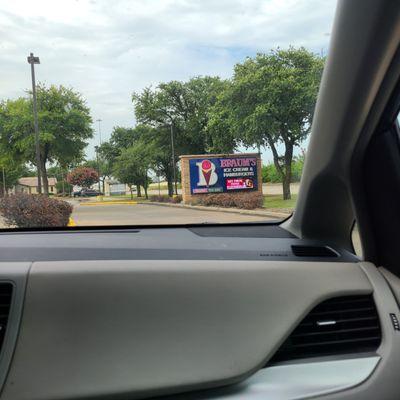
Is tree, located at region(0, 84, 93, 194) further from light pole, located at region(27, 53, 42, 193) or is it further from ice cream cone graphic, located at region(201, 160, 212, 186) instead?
ice cream cone graphic, located at region(201, 160, 212, 186)

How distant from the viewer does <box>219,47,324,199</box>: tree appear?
2.67 meters

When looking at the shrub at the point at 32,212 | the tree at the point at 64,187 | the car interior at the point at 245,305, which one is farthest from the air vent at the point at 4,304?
the tree at the point at 64,187

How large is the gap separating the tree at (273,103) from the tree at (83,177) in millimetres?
954

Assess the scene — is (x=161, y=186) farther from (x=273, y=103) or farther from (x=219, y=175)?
(x=273, y=103)

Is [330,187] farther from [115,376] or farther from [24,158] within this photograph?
[24,158]

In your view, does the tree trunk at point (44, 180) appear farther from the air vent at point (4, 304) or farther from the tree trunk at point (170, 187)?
the air vent at point (4, 304)

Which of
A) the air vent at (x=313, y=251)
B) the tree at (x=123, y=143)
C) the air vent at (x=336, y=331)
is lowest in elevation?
the air vent at (x=336, y=331)

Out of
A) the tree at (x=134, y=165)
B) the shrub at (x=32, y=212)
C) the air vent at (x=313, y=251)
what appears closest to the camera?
the air vent at (x=313, y=251)

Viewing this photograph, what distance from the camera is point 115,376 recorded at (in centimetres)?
186

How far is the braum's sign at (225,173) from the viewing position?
3.00 m

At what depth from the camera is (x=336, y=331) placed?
206 centimetres

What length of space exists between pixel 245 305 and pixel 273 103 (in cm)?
131

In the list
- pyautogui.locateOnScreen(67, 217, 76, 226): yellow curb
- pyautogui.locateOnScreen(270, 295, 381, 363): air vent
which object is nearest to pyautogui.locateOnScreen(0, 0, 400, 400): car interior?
pyautogui.locateOnScreen(270, 295, 381, 363): air vent

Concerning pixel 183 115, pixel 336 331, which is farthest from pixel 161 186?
pixel 336 331
